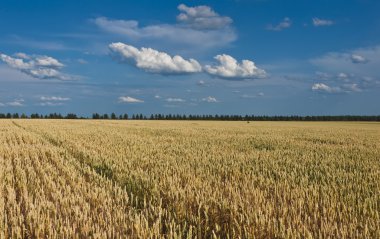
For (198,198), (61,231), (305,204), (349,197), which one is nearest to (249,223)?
(198,198)

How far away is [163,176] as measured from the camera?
267 inches

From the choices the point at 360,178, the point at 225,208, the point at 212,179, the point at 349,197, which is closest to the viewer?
the point at 225,208

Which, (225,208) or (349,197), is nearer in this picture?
(225,208)

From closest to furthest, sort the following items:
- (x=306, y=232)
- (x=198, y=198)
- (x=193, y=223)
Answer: (x=306, y=232)
(x=193, y=223)
(x=198, y=198)

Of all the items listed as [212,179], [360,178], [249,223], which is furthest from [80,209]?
[360,178]

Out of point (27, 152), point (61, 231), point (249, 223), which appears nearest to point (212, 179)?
point (249, 223)

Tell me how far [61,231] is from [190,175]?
331 cm

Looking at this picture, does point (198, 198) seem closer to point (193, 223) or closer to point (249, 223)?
point (193, 223)

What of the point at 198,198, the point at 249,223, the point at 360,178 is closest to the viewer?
the point at 249,223

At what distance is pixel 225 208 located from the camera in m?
4.48

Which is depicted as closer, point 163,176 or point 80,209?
point 80,209

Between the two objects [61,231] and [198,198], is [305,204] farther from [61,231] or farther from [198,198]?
[61,231]

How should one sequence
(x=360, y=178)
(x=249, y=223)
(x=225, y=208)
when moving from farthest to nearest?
(x=360, y=178) → (x=225, y=208) → (x=249, y=223)

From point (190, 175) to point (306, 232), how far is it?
3.36m
